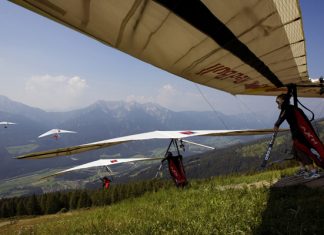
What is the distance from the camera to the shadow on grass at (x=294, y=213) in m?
5.32

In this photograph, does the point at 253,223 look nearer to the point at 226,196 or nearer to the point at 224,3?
the point at 226,196

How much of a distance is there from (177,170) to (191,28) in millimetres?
12816

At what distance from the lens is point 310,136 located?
8.20 m

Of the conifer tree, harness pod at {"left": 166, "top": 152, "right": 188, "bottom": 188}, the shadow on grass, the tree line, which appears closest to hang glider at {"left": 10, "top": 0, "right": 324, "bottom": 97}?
the shadow on grass

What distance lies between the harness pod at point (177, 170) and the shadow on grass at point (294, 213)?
796cm

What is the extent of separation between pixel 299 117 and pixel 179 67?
3.91 m

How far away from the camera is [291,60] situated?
21.7 ft

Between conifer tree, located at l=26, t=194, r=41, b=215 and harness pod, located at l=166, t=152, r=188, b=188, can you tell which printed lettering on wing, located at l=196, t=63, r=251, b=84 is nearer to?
harness pod, located at l=166, t=152, r=188, b=188

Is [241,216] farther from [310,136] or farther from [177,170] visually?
[177,170]

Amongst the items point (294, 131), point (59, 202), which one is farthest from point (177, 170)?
point (59, 202)

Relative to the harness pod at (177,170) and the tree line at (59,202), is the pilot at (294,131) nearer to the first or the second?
the harness pod at (177,170)

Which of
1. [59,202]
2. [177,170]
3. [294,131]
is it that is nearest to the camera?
[294,131]

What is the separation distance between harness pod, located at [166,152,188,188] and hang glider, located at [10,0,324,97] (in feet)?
33.3

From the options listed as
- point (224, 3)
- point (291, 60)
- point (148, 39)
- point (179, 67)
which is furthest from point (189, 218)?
point (224, 3)
